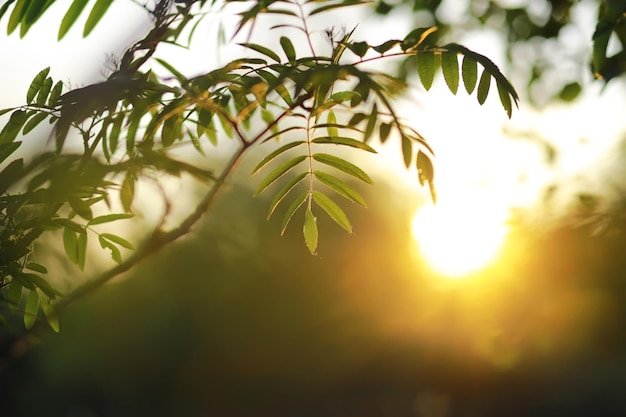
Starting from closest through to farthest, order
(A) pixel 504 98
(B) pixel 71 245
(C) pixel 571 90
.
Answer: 1. (A) pixel 504 98
2. (B) pixel 71 245
3. (C) pixel 571 90

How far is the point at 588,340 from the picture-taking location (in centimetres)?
842

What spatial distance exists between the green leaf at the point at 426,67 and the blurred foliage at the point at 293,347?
34.0ft

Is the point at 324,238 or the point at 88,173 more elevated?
the point at 324,238

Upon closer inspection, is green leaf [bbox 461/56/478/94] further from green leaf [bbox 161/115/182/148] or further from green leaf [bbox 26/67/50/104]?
green leaf [bbox 26/67/50/104]

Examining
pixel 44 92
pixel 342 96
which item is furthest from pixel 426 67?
pixel 44 92

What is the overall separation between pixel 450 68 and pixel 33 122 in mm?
695

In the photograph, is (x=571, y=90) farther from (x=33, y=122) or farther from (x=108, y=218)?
(x=33, y=122)

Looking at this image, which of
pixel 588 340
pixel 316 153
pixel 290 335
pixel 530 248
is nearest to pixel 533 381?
pixel 588 340

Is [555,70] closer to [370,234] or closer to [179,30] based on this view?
[179,30]

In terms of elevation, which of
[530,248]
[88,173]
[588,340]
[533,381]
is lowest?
[88,173]

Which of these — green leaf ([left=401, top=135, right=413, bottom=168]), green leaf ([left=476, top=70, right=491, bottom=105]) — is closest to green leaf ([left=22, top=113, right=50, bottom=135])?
green leaf ([left=401, top=135, right=413, bottom=168])

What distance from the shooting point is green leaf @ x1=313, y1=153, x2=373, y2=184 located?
96 cm

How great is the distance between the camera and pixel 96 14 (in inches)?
28.6

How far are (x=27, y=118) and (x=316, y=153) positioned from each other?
0.49m
